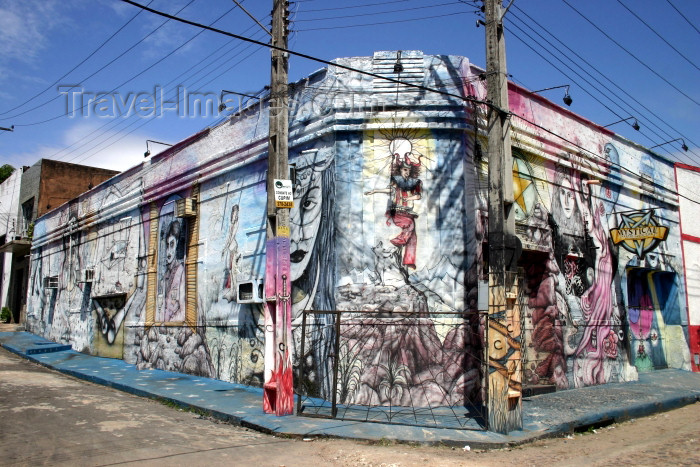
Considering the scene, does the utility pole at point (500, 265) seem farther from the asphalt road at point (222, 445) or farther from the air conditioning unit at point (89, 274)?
the air conditioning unit at point (89, 274)

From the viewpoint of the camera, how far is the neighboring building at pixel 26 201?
86.3 ft

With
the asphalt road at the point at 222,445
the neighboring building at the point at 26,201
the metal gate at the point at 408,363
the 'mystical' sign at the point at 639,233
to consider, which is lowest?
the asphalt road at the point at 222,445

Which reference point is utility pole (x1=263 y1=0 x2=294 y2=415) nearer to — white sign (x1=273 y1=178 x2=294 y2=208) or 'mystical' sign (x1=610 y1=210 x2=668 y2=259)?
white sign (x1=273 y1=178 x2=294 y2=208)

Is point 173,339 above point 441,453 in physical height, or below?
above

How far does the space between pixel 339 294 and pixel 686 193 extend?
14079 millimetres

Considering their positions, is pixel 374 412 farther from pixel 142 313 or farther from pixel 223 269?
pixel 142 313

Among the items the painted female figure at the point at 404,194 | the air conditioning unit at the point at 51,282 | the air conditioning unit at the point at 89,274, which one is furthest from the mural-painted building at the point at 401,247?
the air conditioning unit at the point at 51,282

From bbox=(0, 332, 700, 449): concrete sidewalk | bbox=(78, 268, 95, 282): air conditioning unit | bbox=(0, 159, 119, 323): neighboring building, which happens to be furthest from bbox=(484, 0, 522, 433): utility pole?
bbox=(0, 159, 119, 323): neighboring building

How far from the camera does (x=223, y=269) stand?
1327 cm

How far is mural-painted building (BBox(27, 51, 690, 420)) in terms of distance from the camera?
10.1 metres

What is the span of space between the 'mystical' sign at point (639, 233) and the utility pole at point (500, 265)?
702cm

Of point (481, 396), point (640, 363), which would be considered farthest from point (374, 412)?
point (640, 363)

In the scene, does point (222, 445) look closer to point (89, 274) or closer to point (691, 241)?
point (89, 274)

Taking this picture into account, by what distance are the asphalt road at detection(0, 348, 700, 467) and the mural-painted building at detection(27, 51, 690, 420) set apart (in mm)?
1481
